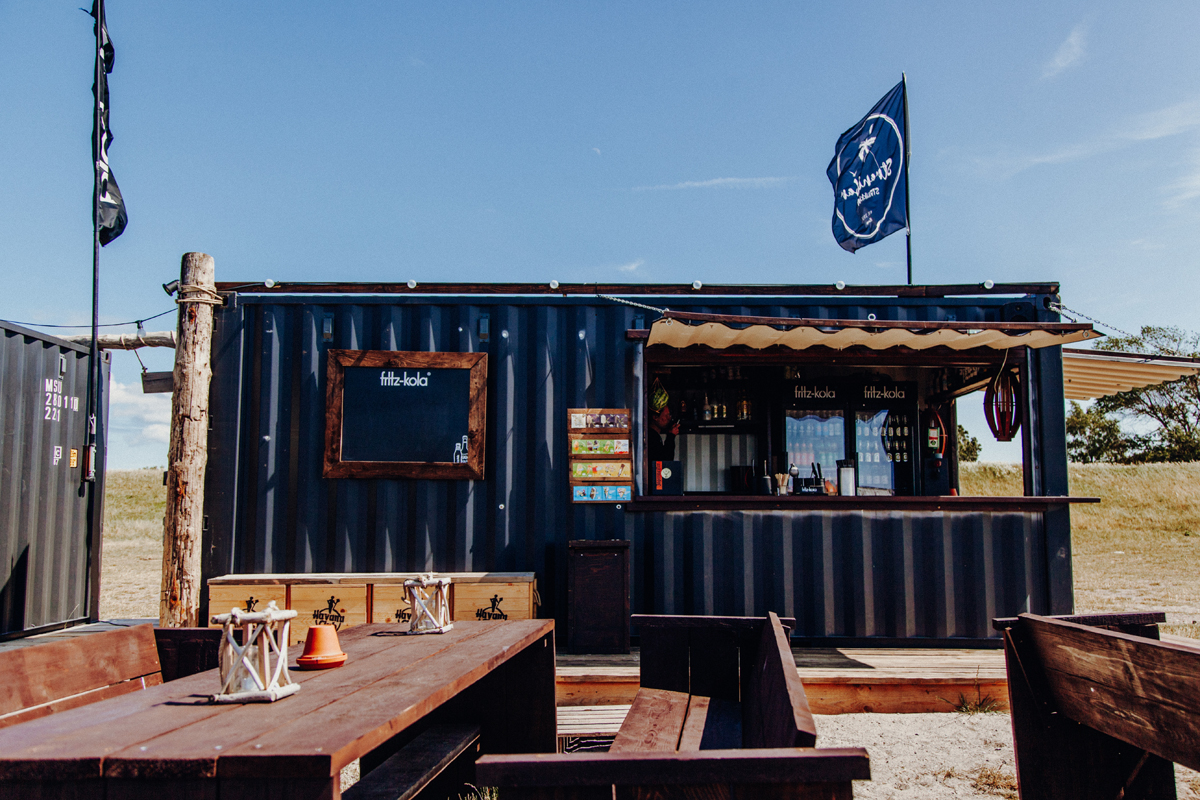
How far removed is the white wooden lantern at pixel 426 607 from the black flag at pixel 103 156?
661 centimetres

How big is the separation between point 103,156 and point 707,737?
8.23m

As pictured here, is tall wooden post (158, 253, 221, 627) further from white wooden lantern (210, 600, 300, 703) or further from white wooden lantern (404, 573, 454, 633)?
white wooden lantern (210, 600, 300, 703)

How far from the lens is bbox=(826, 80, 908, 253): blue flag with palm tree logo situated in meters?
A: 8.24

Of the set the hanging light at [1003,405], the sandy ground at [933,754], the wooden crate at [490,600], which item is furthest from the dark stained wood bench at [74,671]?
the hanging light at [1003,405]

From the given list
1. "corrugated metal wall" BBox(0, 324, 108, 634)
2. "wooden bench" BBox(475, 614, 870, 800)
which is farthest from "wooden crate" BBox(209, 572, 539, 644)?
"wooden bench" BBox(475, 614, 870, 800)

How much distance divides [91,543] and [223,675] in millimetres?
6858

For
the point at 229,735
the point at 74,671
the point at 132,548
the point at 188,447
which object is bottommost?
the point at 132,548

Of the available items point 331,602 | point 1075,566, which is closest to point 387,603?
point 331,602

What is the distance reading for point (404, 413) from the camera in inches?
246

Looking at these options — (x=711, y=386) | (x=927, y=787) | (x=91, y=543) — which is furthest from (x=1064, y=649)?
(x=91, y=543)

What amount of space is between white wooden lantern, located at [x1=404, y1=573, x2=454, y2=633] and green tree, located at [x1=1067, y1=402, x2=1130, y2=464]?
1454 inches

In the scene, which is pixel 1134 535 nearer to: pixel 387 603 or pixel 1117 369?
pixel 1117 369

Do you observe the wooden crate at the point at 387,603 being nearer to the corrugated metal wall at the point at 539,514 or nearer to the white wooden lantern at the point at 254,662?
the corrugated metal wall at the point at 539,514

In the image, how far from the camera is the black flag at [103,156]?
25.0 feet
